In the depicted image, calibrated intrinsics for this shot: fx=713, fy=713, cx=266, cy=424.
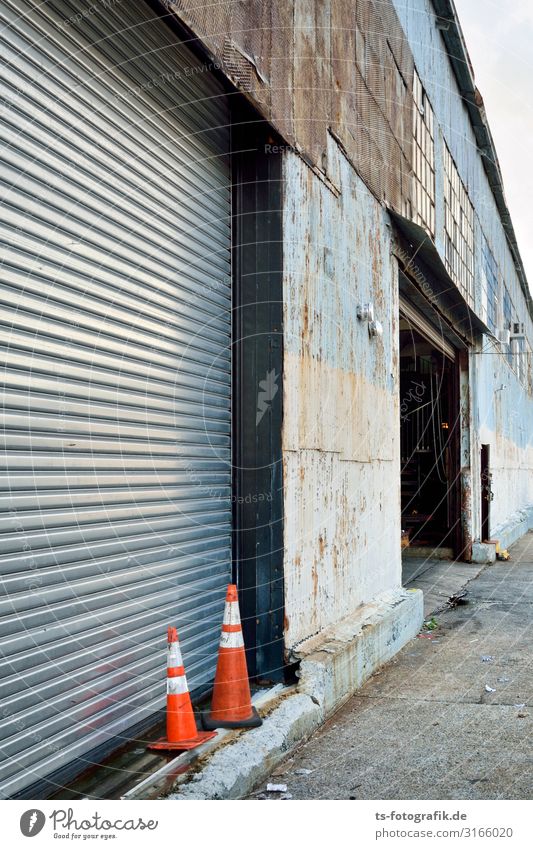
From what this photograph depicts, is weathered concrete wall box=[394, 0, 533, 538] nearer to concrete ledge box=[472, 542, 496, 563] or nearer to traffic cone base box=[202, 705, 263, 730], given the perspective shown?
concrete ledge box=[472, 542, 496, 563]

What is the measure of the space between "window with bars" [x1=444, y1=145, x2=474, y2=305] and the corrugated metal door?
21.6ft

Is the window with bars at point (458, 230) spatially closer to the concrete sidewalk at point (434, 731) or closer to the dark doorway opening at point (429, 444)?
the dark doorway opening at point (429, 444)

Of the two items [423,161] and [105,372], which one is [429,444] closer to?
[423,161]

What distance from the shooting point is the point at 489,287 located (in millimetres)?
16094

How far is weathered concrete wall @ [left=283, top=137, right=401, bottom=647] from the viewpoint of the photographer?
4.53m

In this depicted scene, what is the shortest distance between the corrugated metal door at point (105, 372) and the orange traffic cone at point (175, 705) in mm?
247

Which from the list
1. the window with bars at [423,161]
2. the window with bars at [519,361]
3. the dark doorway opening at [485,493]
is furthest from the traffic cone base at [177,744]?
the window with bars at [519,361]

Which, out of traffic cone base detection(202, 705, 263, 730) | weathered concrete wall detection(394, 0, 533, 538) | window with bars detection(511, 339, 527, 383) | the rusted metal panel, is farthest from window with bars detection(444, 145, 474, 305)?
window with bars detection(511, 339, 527, 383)

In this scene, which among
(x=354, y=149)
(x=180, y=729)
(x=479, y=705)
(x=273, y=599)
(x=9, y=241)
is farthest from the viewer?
(x=354, y=149)

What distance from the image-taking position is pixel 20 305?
276 cm

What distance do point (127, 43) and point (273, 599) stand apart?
309 cm

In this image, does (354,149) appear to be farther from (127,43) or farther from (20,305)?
(20,305)

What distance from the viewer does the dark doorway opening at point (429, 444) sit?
42.8 ft

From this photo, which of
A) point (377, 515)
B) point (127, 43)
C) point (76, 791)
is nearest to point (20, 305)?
point (127, 43)
